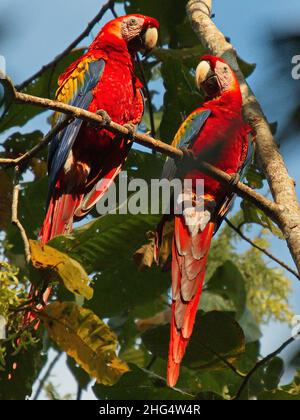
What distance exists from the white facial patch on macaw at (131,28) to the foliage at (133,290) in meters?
0.08

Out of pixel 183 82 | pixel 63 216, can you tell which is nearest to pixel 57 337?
pixel 63 216

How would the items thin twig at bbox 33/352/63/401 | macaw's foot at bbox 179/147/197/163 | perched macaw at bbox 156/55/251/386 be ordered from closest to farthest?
macaw's foot at bbox 179/147/197/163
perched macaw at bbox 156/55/251/386
thin twig at bbox 33/352/63/401

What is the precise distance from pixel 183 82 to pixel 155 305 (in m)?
0.94

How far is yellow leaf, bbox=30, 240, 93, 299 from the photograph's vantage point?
1265 millimetres

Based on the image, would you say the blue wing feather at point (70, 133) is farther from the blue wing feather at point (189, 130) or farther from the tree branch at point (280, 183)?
the tree branch at point (280, 183)

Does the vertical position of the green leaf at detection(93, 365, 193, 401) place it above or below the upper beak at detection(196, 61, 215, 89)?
below

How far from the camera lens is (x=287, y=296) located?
2754mm

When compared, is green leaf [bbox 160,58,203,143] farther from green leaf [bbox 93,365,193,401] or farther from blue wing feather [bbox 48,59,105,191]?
green leaf [bbox 93,365,193,401]

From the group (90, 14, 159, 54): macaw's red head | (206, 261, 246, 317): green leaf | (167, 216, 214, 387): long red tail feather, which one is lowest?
(206, 261, 246, 317): green leaf

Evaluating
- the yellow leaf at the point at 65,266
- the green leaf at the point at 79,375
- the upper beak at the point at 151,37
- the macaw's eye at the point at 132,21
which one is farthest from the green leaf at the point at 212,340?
the macaw's eye at the point at 132,21

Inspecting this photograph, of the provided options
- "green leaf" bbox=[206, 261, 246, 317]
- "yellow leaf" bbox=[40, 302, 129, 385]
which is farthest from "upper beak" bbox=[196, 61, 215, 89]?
"yellow leaf" bbox=[40, 302, 129, 385]

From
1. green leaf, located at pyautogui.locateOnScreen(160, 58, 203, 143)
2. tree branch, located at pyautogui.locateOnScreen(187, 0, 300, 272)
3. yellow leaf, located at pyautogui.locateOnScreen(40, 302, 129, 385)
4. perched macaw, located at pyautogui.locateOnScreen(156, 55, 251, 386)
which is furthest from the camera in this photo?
green leaf, located at pyautogui.locateOnScreen(160, 58, 203, 143)

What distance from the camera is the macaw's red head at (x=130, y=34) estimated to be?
219 cm

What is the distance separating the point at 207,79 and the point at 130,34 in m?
0.39
